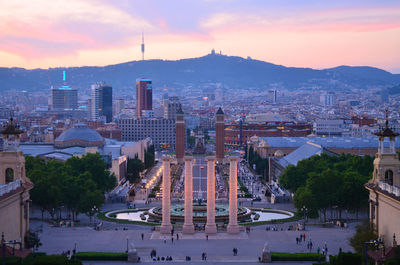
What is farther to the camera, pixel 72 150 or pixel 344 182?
pixel 72 150

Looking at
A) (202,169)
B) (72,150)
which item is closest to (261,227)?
(72,150)

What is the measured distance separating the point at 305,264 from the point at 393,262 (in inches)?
380

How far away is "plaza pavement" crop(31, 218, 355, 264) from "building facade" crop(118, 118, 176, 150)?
364 ft

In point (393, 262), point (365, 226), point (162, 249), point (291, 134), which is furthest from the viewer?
point (291, 134)

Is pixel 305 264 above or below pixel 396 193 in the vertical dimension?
below

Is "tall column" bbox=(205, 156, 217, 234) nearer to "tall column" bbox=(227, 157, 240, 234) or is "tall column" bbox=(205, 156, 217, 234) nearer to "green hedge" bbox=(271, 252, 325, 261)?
"tall column" bbox=(227, 157, 240, 234)

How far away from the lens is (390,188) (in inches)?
1280

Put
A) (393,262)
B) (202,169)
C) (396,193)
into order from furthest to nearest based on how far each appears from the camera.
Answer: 1. (202,169)
2. (396,193)
3. (393,262)

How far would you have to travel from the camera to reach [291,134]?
157m

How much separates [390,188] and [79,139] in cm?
6766

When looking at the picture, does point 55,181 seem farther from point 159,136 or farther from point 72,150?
point 159,136

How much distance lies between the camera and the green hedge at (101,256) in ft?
120

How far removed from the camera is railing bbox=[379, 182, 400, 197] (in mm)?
31206

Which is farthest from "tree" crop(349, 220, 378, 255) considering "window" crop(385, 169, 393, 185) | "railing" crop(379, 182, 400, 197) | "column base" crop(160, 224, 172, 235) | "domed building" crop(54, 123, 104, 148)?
"domed building" crop(54, 123, 104, 148)
